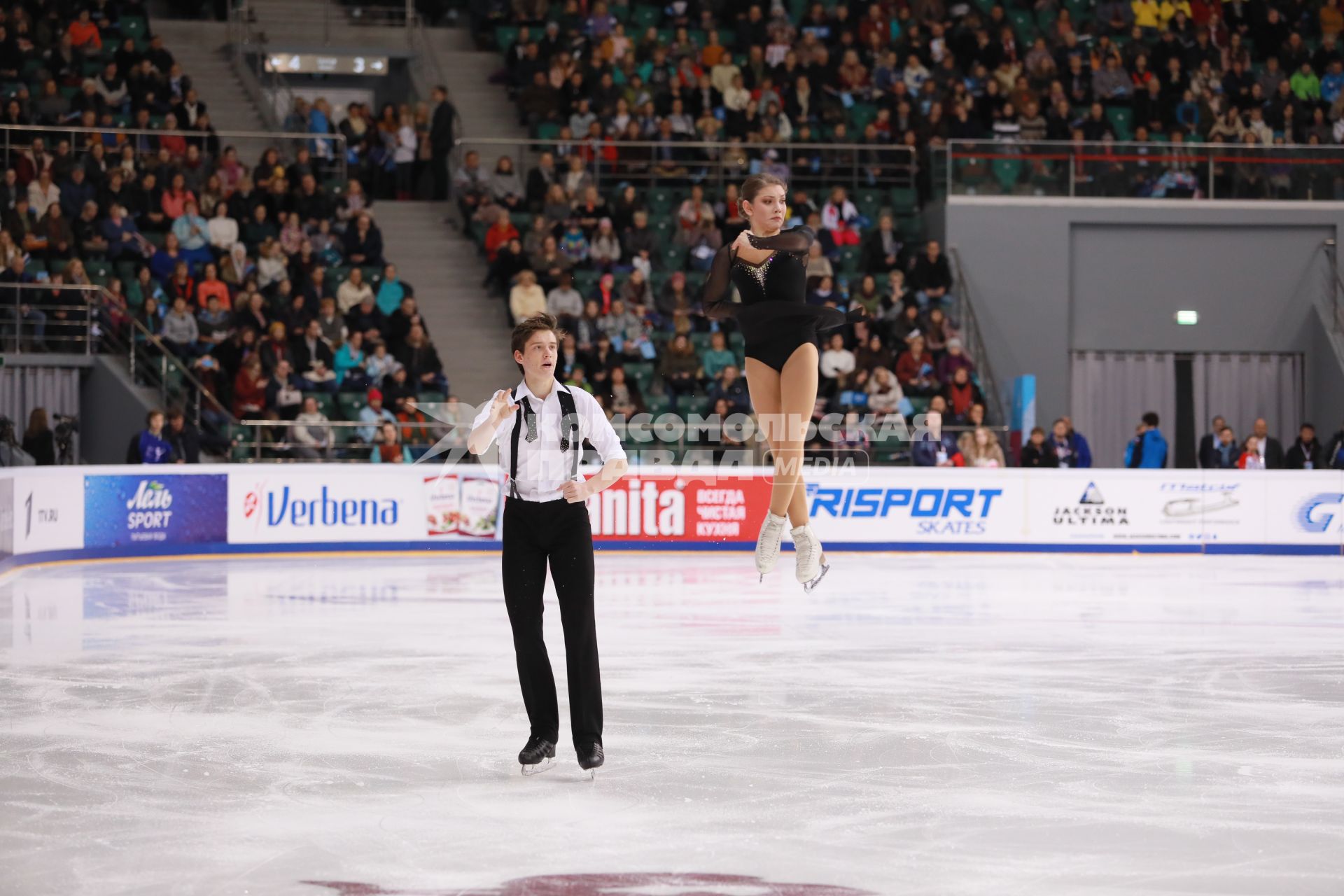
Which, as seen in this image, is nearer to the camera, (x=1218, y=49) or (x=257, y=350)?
(x=257, y=350)

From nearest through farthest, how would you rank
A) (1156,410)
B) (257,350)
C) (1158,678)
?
(1158,678) < (257,350) < (1156,410)

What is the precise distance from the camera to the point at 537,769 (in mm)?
7012

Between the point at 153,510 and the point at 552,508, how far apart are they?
12.5 m

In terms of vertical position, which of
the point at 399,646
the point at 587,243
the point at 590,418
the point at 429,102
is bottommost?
the point at 399,646

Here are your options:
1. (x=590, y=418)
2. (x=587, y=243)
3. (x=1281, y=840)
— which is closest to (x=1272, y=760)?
(x=1281, y=840)

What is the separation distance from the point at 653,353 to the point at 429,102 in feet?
22.8

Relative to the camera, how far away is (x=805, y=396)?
747 cm

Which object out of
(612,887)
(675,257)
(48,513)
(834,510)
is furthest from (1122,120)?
(612,887)

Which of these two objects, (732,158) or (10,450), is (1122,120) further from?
(10,450)

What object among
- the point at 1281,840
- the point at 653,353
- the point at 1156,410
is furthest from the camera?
the point at 1156,410

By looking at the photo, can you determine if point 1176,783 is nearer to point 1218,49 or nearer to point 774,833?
point 774,833

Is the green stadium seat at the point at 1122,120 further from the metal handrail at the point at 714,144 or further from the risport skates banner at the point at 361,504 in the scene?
the risport skates banner at the point at 361,504

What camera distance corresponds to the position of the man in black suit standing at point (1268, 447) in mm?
20516

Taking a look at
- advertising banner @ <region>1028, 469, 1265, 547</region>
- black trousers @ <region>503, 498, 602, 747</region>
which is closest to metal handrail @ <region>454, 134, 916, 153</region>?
advertising banner @ <region>1028, 469, 1265, 547</region>
